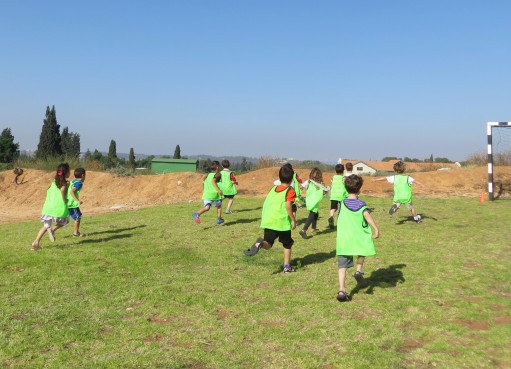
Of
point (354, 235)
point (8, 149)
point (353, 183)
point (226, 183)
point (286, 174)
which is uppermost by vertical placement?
point (8, 149)

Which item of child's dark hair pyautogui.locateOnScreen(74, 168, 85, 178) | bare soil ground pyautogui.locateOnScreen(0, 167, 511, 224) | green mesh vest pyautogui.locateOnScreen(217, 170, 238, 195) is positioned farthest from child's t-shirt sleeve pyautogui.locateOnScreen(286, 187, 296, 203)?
bare soil ground pyautogui.locateOnScreen(0, 167, 511, 224)

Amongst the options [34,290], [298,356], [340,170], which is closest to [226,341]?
[298,356]

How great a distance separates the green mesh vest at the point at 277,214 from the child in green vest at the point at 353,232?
1291mm

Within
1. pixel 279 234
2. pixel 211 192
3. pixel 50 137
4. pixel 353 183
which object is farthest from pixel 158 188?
pixel 50 137

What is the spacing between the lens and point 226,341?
4.87m

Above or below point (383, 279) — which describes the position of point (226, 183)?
above

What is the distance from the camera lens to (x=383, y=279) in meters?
7.29

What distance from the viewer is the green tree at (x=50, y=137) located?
57594 mm

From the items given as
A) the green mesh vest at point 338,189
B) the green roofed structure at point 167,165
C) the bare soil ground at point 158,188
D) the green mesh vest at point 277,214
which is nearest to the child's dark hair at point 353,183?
the green mesh vest at point 277,214

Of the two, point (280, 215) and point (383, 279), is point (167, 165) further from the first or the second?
point (383, 279)

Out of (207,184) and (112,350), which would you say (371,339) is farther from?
(207,184)

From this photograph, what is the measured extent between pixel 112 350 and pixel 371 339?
9.05ft

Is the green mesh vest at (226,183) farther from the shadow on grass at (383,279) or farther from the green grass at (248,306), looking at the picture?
the shadow on grass at (383,279)

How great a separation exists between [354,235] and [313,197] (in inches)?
181
